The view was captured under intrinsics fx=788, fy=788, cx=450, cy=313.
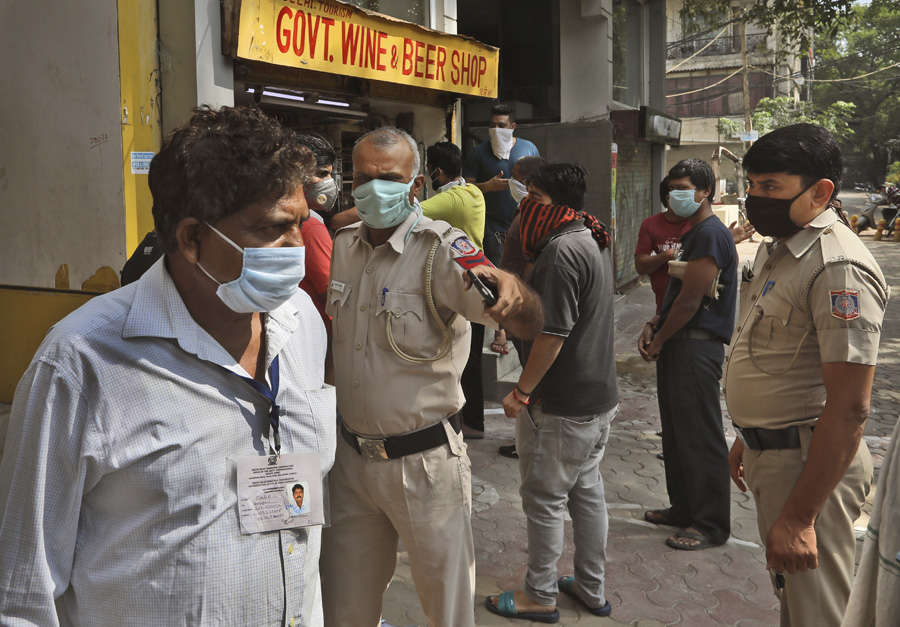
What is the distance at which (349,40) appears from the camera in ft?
20.2

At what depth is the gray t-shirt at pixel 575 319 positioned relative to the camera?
346 centimetres

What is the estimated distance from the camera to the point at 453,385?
271 centimetres

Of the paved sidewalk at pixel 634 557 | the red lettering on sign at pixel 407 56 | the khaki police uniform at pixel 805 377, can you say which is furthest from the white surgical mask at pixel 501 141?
the khaki police uniform at pixel 805 377

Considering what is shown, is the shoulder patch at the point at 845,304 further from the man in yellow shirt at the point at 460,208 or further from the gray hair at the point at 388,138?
the man in yellow shirt at the point at 460,208

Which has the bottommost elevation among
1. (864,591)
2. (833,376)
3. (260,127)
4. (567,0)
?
(864,591)

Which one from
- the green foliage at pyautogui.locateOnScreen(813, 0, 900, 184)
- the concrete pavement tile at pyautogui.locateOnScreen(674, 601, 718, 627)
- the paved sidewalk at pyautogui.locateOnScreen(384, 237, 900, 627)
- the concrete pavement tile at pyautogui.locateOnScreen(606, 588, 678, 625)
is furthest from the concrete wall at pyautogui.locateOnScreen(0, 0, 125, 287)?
the green foliage at pyautogui.locateOnScreen(813, 0, 900, 184)

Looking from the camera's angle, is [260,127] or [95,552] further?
[260,127]

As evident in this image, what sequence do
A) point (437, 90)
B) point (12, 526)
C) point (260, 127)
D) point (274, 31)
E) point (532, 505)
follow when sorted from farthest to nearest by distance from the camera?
→ 1. point (437, 90)
2. point (274, 31)
3. point (532, 505)
4. point (260, 127)
5. point (12, 526)

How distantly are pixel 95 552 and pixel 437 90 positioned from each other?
22.6 ft

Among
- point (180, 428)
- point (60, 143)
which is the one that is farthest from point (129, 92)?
point (180, 428)

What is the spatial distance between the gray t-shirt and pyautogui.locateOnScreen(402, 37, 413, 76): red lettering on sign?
153 inches

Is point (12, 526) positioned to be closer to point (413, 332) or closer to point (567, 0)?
point (413, 332)

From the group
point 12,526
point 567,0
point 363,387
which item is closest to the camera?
point 12,526

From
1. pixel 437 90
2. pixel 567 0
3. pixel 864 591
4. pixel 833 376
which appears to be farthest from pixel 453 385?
pixel 567 0
